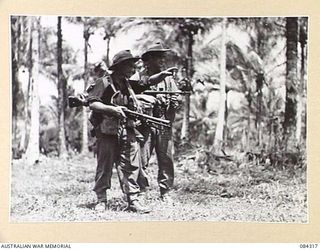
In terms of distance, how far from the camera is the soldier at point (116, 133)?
1147 mm

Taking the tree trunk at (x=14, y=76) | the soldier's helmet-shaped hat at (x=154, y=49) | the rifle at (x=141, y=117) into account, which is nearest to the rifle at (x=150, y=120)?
the rifle at (x=141, y=117)

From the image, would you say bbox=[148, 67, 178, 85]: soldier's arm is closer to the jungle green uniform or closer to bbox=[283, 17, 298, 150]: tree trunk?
the jungle green uniform

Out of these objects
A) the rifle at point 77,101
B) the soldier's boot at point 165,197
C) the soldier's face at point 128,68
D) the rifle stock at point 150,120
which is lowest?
the soldier's boot at point 165,197

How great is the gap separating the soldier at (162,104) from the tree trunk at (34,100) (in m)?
0.19

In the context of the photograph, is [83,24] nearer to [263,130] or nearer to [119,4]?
[119,4]

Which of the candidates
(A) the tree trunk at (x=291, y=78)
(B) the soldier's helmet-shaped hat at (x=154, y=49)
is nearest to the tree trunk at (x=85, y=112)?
(B) the soldier's helmet-shaped hat at (x=154, y=49)

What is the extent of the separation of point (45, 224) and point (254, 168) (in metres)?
0.42

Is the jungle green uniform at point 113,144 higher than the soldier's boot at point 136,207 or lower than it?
higher

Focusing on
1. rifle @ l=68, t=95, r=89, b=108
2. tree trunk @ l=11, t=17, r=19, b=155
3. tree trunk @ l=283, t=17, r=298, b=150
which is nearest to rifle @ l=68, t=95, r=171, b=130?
rifle @ l=68, t=95, r=89, b=108

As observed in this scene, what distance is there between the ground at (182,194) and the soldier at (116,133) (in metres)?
0.02

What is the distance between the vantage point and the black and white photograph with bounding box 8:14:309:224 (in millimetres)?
1158

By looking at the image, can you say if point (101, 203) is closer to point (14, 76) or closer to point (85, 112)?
point (85, 112)

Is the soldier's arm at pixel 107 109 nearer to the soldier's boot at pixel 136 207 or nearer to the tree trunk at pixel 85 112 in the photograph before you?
the tree trunk at pixel 85 112

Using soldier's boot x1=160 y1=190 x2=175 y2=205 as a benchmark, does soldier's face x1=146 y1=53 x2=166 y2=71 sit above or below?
above
